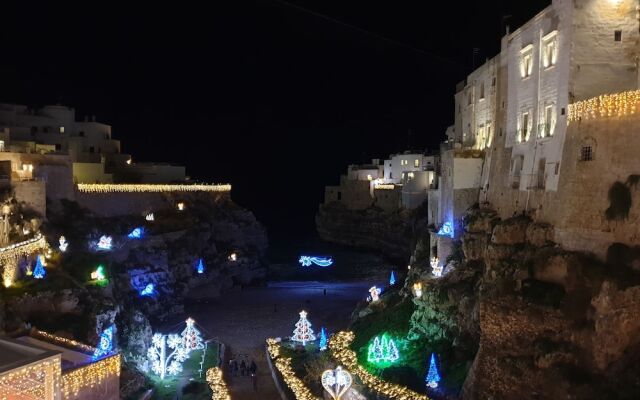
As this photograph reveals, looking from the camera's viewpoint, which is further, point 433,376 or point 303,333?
point 303,333

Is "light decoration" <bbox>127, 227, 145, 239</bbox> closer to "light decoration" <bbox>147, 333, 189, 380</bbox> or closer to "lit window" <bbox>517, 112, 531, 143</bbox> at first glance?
"light decoration" <bbox>147, 333, 189, 380</bbox>

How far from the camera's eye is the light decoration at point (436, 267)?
1225 inches

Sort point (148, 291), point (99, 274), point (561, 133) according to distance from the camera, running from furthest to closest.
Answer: point (148, 291) → point (99, 274) → point (561, 133)

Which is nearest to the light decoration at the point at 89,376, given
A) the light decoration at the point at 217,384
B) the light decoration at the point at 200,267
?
the light decoration at the point at 217,384

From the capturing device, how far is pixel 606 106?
20172 millimetres

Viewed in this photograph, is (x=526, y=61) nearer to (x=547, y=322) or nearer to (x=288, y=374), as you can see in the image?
(x=547, y=322)

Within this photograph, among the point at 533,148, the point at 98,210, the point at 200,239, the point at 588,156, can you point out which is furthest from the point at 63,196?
the point at 588,156

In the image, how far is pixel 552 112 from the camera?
24.5m

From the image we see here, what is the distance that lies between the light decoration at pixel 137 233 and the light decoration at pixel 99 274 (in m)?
10.9

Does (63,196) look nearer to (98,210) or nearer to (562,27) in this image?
(98,210)

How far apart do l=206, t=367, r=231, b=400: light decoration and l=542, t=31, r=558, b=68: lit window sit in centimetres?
2088

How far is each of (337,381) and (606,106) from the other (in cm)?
1449

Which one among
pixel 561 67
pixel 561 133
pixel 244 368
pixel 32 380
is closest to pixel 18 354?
pixel 32 380

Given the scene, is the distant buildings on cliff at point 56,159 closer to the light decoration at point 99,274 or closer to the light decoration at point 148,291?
the light decoration at point 99,274
